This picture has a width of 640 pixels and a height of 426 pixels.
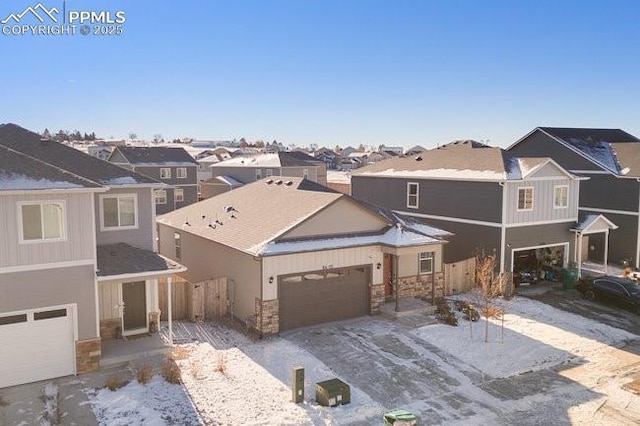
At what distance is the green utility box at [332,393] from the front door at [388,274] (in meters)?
9.95

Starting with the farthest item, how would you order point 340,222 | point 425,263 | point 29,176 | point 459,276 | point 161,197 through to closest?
point 161,197, point 459,276, point 425,263, point 340,222, point 29,176

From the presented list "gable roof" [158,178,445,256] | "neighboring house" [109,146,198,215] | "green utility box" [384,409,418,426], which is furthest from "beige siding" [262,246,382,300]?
"neighboring house" [109,146,198,215]

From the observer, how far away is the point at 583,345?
19.7 m

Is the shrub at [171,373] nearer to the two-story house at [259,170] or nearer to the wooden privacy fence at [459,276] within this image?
the wooden privacy fence at [459,276]

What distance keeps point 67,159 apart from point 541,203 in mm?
21877

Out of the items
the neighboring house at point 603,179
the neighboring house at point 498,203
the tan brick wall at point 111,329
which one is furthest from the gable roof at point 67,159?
the neighboring house at point 603,179

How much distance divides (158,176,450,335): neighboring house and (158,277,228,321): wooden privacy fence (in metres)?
0.43

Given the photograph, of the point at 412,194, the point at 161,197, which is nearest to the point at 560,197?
the point at 412,194

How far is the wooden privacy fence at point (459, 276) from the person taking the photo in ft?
84.8

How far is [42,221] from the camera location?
1561 centimetres

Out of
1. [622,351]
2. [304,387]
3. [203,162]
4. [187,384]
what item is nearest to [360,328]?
[304,387]

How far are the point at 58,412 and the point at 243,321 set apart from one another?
8.08 m

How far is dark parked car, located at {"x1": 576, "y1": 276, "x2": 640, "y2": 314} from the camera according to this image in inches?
933

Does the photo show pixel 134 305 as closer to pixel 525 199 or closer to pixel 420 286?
pixel 420 286
